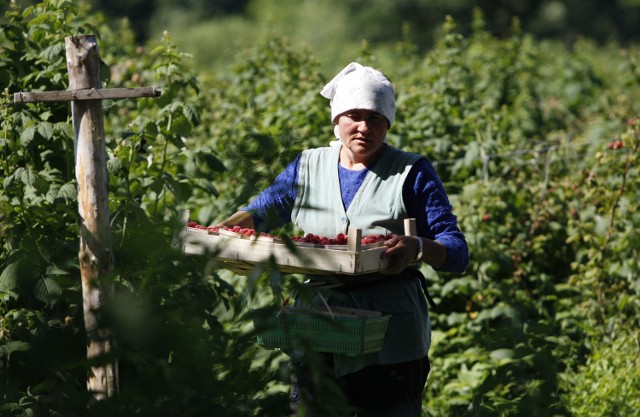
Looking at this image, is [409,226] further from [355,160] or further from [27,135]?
[27,135]

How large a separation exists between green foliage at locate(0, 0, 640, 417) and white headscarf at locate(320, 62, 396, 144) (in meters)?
0.38

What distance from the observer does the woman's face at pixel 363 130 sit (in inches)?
122

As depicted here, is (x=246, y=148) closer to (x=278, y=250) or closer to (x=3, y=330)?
(x=278, y=250)

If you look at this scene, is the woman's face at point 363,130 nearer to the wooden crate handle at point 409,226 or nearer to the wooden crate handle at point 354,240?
the wooden crate handle at point 409,226

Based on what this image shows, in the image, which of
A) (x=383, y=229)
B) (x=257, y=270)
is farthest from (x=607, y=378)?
(x=257, y=270)

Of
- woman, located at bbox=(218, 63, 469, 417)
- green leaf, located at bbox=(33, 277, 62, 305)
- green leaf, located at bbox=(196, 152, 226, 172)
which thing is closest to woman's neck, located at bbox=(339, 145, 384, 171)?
woman, located at bbox=(218, 63, 469, 417)

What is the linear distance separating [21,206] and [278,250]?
55.4 inches

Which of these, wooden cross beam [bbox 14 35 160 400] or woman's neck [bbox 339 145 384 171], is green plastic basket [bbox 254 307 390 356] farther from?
wooden cross beam [bbox 14 35 160 400]

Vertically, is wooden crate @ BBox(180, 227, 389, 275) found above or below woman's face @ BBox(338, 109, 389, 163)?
below

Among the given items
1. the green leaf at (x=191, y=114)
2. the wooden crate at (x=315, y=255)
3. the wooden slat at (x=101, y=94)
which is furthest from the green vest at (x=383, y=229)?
the green leaf at (x=191, y=114)

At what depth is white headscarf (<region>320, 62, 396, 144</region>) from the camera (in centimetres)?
308

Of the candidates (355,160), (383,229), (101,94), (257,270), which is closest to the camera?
(257,270)

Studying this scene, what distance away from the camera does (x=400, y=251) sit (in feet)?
9.36

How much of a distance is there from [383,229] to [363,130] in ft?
0.94
